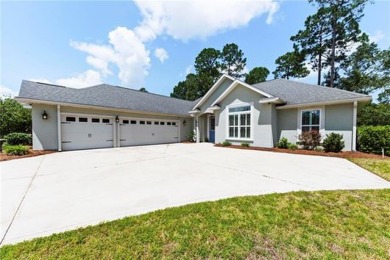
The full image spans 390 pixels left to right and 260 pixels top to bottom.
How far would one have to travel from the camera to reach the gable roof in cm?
1071

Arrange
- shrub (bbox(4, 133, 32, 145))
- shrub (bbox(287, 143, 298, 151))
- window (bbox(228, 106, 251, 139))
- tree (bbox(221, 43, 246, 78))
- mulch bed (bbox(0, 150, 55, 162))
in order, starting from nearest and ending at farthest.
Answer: mulch bed (bbox(0, 150, 55, 162))
shrub (bbox(287, 143, 298, 151))
shrub (bbox(4, 133, 32, 145))
window (bbox(228, 106, 251, 139))
tree (bbox(221, 43, 246, 78))

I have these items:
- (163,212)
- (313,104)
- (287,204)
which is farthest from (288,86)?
(163,212)

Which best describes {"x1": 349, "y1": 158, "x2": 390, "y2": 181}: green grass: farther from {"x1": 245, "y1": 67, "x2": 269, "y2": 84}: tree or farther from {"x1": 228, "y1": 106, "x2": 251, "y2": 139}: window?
{"x1": 245, "y1": 67, "x2": 269, "y2": 84}: tree

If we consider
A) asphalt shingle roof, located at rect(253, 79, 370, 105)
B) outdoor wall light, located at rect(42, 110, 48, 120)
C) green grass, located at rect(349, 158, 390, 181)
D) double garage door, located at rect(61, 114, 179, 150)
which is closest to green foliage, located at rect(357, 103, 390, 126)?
asphalt shingle roof, located at rect(253, 79, 370, 105)

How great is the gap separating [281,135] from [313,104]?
2.72 metres

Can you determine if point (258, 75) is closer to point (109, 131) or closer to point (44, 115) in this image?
point (109, 131)

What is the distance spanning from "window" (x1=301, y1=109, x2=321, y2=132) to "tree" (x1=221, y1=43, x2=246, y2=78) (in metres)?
25.6

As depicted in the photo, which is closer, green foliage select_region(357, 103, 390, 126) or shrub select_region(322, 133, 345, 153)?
shrub select_region(322, 133, 345, 153)

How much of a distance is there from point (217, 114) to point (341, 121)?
794 centimetres

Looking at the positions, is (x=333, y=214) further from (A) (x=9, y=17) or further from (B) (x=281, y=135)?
(A) (x=9, y=17)

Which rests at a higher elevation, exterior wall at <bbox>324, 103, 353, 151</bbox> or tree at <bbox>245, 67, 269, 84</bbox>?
tree at <bbox>245, 67, 269, 84</bbox>

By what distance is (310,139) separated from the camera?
10102 millimetres

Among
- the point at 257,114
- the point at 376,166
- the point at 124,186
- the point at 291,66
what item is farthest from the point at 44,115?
the point at 291,66

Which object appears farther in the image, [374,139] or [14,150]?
[374,139]
